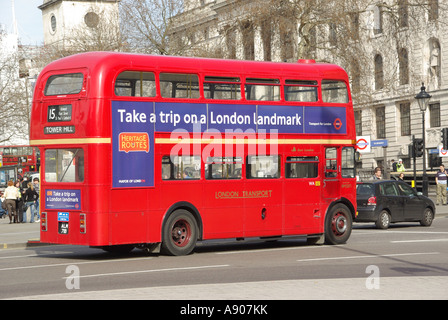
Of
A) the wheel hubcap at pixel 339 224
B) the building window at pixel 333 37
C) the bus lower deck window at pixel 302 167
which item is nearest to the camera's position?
the bus lower deck window at pixel 302 167

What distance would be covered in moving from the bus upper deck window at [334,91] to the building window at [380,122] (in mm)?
45365

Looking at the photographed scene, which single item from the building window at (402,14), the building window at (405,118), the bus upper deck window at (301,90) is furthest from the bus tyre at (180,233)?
the building window at (405,118)

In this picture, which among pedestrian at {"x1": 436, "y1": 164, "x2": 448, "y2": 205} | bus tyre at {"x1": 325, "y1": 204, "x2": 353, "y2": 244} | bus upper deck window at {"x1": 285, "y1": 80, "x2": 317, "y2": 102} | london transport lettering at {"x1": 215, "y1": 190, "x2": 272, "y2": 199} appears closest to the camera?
london transport lettering at {"x1": 215, "y1": 190, "x2": 272, "y2": 199}

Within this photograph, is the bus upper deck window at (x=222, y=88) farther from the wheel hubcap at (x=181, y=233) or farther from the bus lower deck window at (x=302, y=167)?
the wheel hubcap at (x=181, y=233)

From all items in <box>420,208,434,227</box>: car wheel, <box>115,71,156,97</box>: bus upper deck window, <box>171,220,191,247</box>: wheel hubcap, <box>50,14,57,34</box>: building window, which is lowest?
<box>420,208,434,227</box>: car wheel

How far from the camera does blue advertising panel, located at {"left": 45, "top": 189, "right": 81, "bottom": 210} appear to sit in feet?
59.0

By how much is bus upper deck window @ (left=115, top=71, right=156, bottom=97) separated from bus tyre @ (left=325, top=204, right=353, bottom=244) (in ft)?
18.5

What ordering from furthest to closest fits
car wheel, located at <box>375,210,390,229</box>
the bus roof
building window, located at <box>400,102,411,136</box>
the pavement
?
1. building window, located at <box>400,102,411,136</box>
2. car wheel, located at <box>375,210,390,229</box>
3. the pavement
4. the bus roof

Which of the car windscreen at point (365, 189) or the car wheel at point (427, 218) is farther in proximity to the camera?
the car wheel at point (427, 218)

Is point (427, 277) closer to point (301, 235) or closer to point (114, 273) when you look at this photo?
point (114, 273)

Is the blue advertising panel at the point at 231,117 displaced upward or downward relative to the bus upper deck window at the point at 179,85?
downward

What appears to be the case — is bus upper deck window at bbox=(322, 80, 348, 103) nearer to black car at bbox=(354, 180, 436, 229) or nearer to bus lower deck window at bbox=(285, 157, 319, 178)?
bus lower deck window at bbox=(285, 157, 319, 178)

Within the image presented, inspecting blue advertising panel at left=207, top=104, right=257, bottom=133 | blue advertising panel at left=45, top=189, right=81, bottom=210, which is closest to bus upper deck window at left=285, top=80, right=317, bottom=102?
blue advertising panel at left=207, top=104, right=257, bottom=133

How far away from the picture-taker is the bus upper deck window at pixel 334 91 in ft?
69.8
